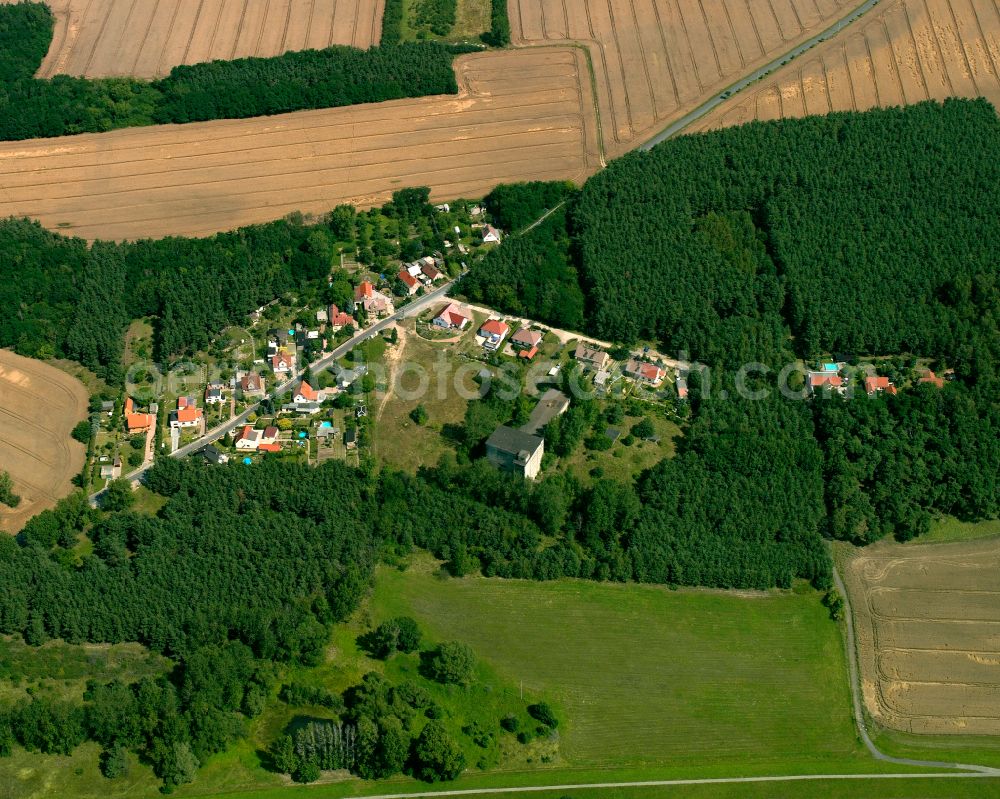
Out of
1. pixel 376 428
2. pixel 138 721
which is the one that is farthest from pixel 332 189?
pixel 138 721

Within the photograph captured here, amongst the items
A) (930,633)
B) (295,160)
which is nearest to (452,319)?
(295,160)

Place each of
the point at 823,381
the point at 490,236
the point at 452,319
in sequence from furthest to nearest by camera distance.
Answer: the point at 490,236
the point at 452,319
the point at 823,381

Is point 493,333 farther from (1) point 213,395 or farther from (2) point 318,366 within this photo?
(1) point 213,395

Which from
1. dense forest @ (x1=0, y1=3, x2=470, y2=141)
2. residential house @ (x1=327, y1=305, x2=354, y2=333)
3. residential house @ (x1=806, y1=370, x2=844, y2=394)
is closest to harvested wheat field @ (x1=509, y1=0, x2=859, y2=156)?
dense forest @ (x1=0, y1=3, x2=470, y2=141)

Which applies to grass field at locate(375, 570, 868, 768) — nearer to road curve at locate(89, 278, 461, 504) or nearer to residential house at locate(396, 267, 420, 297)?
road curve at locate(89, 278, 461, 504)

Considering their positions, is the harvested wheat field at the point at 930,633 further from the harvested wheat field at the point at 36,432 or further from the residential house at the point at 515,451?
the harvested wheat field at the point at 36,432

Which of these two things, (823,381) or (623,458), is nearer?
(623,458)
